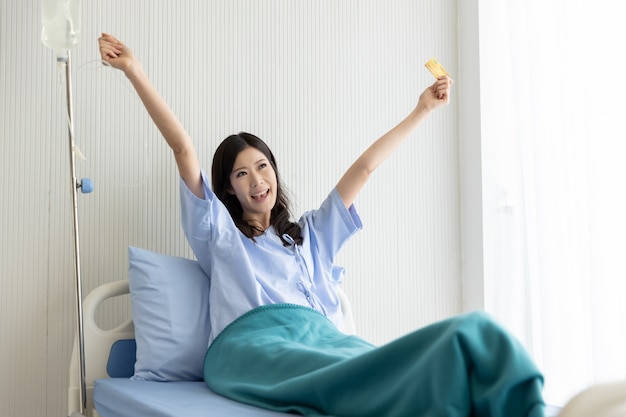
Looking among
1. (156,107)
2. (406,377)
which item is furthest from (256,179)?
(406,377)

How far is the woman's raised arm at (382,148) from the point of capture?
205cm

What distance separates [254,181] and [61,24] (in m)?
0.60

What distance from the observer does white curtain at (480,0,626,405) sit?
6.36 ft

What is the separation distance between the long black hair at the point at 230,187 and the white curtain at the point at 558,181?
701 millimetres

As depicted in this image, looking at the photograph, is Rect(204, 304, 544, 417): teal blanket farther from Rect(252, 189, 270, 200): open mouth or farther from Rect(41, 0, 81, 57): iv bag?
Rect(41, 0, 81, 57): iv bag

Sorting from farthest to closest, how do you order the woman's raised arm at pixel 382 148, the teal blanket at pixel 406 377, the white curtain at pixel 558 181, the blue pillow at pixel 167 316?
1. the woman's raised arm at pixel 382 148
2. the white curtain at pixel 558 181
3. the blue pillow at pixel 167 316
4. the teal blanket at pixel 406 377

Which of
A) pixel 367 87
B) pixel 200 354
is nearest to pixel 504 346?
pixel 200 354

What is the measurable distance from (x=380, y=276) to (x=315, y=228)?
412mm

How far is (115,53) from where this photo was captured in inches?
66.3

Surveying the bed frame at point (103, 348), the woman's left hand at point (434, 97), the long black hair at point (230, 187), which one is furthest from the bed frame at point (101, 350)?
the woman's left hand at point (434, 97)

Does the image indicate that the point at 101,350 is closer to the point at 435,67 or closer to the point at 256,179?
the point at 256,179

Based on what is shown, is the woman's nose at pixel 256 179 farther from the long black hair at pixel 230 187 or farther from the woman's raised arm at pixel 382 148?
the woman's raised arm at pixel 382 148

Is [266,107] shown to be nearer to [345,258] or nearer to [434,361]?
[345,258]

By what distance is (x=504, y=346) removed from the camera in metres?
0.89
